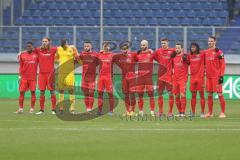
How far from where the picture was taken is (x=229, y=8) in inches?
1371

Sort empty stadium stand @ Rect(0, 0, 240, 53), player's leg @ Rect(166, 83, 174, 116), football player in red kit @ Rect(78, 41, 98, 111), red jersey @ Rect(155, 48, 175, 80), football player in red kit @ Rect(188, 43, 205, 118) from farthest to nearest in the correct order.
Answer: empty stadium stand @ Rect(0, 0, 240, 53) < football player in red kit @ Rect(78, 41, 98, 111) < player's leg @ Rect(166, 83, 174, 116) < red jersey @ Rect(155, 48, 175, 80) < football player in red kit @ Rect(188, 43, 205, 118)

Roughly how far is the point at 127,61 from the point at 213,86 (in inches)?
94.9

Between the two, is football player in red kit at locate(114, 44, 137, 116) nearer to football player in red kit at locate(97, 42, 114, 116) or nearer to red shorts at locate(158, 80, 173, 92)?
football player in red kit at locate(97, 42, 114, 116)

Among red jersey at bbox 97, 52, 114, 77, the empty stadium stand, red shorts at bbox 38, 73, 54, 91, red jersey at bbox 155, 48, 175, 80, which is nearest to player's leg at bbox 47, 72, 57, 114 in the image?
red shorts at bbox 38, 73, 54, 91

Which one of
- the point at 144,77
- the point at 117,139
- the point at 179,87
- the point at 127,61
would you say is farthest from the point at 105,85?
the point at 117,139

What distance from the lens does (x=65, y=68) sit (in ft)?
71.3

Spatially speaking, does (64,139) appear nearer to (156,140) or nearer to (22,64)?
(156,140)

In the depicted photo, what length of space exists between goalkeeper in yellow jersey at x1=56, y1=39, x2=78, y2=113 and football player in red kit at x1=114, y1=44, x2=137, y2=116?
1.42 m

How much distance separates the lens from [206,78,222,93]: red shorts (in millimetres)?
19906

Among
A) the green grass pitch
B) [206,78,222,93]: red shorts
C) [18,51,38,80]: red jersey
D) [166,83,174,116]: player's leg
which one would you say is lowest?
the green grass pitch

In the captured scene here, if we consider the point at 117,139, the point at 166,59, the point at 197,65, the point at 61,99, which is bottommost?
the point at 117,139

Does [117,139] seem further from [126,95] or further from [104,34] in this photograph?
[104,34]

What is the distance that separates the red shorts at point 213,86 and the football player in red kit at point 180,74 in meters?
0.62

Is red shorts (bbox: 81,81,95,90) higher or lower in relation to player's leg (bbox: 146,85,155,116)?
higher
